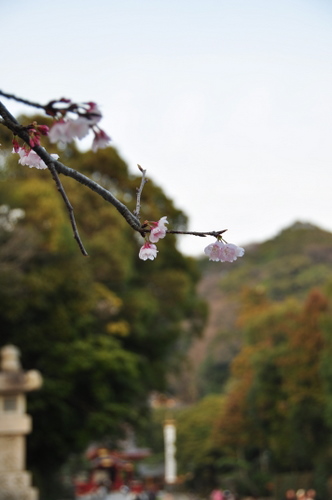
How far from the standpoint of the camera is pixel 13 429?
12.5m

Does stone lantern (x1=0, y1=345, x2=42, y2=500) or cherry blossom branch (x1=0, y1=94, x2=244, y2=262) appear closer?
cherry blossom branch (x1=0, y1=94, x2=244, y2=262)

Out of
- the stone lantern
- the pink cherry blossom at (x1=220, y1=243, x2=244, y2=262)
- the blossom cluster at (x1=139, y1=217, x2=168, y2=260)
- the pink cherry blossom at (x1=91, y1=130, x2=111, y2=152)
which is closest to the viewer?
the pink cherry blossom at (x1=91, y1=130, x2=111, y2=152)

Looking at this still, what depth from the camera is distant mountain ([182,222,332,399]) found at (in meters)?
63.1

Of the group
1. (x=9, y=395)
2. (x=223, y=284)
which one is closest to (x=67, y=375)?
(x=9, y=395)

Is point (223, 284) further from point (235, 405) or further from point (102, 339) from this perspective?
point (102, 339)

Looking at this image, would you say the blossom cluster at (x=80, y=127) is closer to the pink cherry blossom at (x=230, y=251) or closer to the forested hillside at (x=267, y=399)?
the pink cherry blossom at (x=230, y=251)

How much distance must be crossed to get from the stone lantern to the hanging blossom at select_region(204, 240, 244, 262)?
9.74 meters

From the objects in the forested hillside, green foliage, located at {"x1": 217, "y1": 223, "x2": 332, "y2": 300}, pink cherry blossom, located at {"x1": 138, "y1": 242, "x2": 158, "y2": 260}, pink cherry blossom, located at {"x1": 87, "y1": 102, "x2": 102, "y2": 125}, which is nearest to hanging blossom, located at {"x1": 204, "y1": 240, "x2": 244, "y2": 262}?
pink cherry blossom, located at {"x1": 138, "y1": 242, "x2": 158, "y2": 260}

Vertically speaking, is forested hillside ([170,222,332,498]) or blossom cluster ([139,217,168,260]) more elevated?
forested hillside ([170,222,332,498])

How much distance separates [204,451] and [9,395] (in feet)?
122

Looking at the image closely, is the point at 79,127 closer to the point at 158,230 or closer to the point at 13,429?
the point at 158,230

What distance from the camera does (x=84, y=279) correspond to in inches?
818

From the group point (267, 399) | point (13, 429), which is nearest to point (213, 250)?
point (13, 429)

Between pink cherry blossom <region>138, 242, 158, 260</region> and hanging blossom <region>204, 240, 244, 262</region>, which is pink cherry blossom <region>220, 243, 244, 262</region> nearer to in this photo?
hanging blossom <region>204, 240, 244, 262</region>
